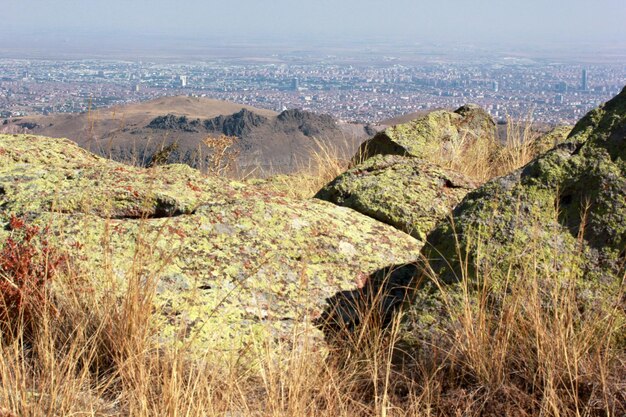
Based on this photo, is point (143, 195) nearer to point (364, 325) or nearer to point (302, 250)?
point (302, 250)

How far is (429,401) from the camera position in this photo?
2789 millimetres

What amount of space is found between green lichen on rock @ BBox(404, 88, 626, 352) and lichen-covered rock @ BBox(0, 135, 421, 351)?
0.76m

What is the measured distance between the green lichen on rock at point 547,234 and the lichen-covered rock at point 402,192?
143 cm

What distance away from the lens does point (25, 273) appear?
3234 millimetres

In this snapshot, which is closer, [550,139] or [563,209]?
[563,209]

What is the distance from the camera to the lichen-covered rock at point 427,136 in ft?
26.7

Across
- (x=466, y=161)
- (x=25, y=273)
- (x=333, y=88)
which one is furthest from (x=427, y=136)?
(x=333, y=88)

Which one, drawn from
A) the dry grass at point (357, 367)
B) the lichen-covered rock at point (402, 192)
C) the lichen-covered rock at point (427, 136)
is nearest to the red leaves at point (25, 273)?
the dry grass at point (357, 367)

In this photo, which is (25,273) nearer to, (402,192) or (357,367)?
(357,367)

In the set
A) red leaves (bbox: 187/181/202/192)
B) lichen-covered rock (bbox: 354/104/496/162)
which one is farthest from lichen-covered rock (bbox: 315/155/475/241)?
lichen-covered rock (bbox: 354/104/496/162)

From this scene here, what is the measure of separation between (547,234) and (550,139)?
5756 millimetres

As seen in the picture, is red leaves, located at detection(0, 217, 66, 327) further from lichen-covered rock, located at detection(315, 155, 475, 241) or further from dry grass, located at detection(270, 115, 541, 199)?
dry grass, located at detection(270, 115, 541, 199)

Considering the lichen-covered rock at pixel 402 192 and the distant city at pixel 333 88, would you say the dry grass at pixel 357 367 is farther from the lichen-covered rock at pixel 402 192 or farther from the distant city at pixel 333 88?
the distant city at pixel 333 88

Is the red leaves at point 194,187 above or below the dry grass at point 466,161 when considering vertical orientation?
above
